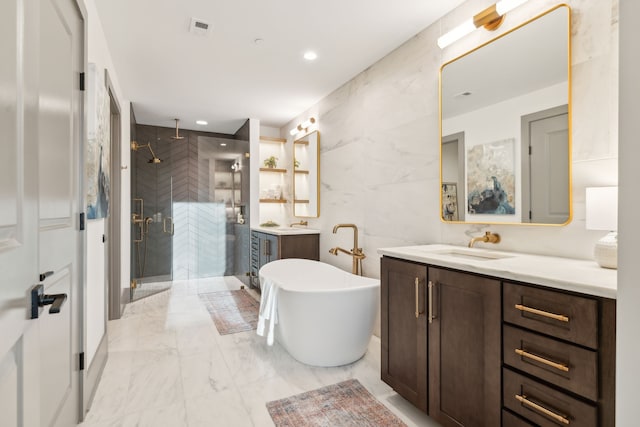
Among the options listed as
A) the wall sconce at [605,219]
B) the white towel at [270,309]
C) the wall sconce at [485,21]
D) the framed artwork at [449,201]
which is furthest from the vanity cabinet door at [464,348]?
the wall sconce at [485,21]

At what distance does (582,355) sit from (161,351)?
2.74m

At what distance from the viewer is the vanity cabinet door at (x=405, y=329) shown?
67.6 inches

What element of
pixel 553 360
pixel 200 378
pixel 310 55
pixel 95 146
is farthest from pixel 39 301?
pixel 310 55

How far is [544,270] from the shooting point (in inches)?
50.6

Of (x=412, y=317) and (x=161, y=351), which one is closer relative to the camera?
(x=412, y=317)

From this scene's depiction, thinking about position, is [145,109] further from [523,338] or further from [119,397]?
[523,338]

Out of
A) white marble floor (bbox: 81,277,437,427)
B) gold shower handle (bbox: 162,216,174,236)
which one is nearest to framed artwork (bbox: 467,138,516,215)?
white marble floor (bbox: 81,277,437,427)

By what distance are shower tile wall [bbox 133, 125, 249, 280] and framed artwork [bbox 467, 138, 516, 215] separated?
3408 millimetres

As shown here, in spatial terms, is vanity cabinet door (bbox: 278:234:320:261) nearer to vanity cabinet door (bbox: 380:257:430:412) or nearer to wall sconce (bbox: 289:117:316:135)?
wall sconce (bbox: 289:117:316:135)

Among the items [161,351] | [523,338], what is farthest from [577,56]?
[161,351]

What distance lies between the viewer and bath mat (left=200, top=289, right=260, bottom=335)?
3.22 meters

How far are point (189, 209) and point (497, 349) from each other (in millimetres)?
4134

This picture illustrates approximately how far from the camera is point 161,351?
2654 mm

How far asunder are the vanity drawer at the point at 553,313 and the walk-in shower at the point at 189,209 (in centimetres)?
387
